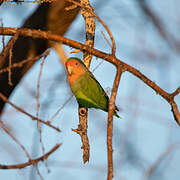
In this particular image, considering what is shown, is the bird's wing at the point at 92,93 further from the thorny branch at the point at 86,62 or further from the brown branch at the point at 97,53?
the brown branch at the point at 97,53

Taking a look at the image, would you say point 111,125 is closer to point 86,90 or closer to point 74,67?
point 86,90

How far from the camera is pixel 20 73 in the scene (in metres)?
4.86

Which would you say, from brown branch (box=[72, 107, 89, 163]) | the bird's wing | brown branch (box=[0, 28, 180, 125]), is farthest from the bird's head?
brown branch (box=[0, 28, 180, 125])

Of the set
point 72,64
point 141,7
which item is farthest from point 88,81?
point 141,7

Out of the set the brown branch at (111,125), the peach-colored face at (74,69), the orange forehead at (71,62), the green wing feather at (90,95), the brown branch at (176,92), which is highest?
the orange forehead at (71,62)

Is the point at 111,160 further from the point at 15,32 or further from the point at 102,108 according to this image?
the point at 102,108

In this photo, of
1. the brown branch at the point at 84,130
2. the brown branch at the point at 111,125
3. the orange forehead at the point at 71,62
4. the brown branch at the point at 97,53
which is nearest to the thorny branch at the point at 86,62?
the brown branch at the point at 84,130

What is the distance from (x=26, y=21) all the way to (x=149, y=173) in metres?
3.54

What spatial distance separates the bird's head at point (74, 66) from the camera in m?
3.53

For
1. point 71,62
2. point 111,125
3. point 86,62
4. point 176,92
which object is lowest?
point 111,125

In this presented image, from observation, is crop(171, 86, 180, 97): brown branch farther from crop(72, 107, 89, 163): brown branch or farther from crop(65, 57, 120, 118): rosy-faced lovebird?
crop(65, 57, 120, 118): rosy-faced lovebird

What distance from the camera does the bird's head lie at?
11.6 feet

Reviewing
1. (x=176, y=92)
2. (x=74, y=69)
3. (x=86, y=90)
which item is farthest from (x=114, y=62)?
(x=74, y=69)

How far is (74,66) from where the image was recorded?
3.67 metres
